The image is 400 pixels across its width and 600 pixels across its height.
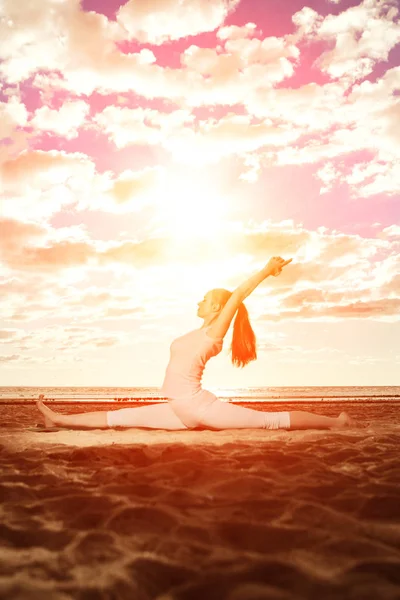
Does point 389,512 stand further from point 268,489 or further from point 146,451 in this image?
point 146,451

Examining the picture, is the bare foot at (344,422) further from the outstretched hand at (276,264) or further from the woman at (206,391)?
the outstretched hand at (276,264)

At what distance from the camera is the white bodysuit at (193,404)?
20.3 ft

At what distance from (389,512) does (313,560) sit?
1.03 meters

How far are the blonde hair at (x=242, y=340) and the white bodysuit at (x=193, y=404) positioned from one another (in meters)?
0.48

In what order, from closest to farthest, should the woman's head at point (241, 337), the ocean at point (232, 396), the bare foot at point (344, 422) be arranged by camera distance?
the woman's head at point (241, 337) → the bare foot at point (344, 422) → the ocean at point (232, 396)

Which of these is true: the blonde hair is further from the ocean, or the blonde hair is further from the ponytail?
the ocean

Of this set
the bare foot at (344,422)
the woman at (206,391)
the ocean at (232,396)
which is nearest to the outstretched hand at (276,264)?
the woman at (206,391)

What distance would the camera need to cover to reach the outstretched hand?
6270mm

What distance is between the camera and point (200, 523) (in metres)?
2.94

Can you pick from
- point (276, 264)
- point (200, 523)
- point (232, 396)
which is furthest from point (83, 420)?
point (232, 396)

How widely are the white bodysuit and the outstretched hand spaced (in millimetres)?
1165

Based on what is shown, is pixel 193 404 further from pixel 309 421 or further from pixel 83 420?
pixel 83 420

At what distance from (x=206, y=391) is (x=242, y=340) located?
971 mm

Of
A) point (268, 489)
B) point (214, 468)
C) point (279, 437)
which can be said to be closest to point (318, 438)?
point (279, 437)
